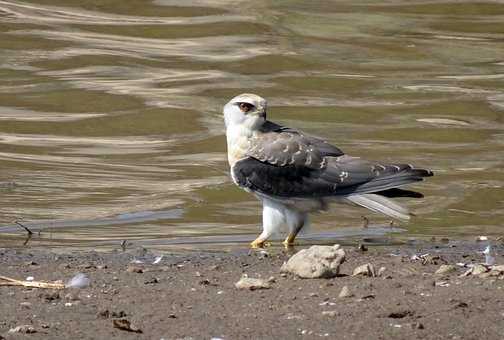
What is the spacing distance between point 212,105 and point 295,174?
5999mm

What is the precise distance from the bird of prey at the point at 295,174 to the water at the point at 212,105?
0.35m

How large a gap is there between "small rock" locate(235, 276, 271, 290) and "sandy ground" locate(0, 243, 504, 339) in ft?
0.13

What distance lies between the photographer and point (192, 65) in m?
17.8

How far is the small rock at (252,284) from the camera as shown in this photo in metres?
7.54

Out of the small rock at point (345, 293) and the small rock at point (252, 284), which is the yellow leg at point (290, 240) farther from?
the small rock at point (345, 293)

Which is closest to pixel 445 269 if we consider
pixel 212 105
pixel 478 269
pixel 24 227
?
pixel 478 269

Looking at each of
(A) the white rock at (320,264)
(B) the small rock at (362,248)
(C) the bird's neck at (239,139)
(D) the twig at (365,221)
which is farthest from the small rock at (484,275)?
(D) the twig at (365,221)

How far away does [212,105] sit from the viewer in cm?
1551

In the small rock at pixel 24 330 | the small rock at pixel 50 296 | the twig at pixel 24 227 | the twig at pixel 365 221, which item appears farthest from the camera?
the twig at pixel 365 221

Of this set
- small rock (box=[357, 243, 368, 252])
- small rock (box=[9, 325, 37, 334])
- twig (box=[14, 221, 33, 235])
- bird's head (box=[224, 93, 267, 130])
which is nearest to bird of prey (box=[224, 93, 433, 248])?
bird's head (box=[224, 93, 267, 130])

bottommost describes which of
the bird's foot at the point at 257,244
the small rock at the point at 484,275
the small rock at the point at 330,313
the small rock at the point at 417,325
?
the bird's foot at the point at 257,244

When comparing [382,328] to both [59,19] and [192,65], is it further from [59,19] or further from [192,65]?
[59,19]

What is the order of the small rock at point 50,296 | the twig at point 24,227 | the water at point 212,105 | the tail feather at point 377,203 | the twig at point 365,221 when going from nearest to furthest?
the small rock at point 50,296, the tail feather at point 377,203, the twig at point 24,227, the twig at point 365,221, the water at point 212,105

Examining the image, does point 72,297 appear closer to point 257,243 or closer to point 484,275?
point 484,275
